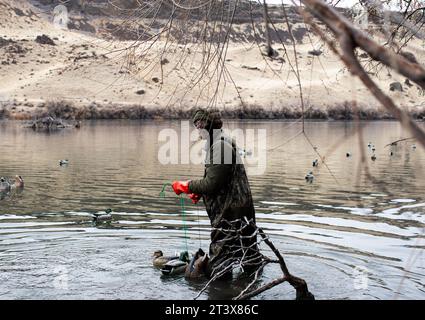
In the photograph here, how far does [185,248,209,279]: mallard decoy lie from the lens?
8625 mm

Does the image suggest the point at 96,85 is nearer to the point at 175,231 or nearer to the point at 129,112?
the point at 129,112

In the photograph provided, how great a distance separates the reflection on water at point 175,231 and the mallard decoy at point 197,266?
158 millimetres

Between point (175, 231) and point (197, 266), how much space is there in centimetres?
353

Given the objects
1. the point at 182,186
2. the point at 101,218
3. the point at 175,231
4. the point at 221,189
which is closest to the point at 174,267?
the point at 182,186

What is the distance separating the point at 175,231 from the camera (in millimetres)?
12172

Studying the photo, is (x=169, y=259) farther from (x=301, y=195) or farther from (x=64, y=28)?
(x=64, y=28)

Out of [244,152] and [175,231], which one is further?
[244,152]

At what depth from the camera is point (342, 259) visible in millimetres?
10039

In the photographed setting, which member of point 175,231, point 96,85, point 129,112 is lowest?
point 175,231

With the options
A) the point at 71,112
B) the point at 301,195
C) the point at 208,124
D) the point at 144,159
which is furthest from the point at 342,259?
the point at 71,112

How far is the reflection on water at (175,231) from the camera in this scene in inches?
327

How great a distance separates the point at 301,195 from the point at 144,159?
11549 millimetres

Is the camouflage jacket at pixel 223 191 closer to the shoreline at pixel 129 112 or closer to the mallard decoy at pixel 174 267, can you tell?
the mallard decoy at pixel 174 267

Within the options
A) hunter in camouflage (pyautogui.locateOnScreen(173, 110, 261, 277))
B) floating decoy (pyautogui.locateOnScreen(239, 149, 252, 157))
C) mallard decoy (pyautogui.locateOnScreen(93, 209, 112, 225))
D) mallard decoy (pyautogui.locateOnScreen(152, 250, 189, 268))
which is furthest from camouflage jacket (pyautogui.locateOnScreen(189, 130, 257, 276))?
floating decoy (pyautogui.locateOnScreen(239, 149, 252, 157))
